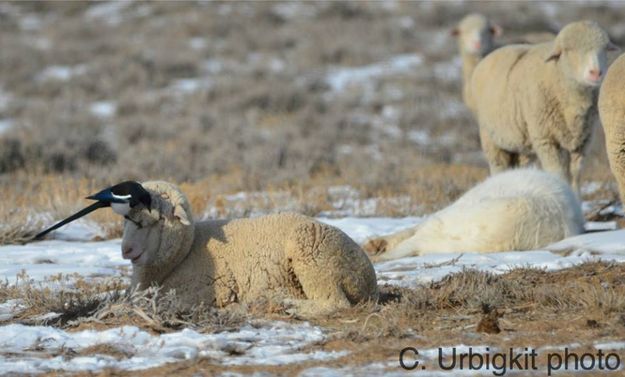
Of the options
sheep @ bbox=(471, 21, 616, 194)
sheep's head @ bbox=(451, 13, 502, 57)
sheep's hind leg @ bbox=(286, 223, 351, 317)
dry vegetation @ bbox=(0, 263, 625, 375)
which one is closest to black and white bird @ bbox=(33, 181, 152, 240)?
dry vegetation @ bbox=(0, 263, 625, 375)

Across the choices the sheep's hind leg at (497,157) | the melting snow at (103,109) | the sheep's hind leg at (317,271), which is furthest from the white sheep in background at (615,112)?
the melting snow at (103,109)

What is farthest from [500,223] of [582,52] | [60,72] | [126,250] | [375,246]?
[60,72]

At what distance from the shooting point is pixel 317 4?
1346 inches

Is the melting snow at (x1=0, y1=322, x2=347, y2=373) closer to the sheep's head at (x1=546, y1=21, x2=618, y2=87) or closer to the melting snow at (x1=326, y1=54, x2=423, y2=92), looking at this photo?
the sheep's head at (x1=546, y1=21, x2=618, y2=87)

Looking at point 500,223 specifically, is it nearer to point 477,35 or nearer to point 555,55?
point 555,55

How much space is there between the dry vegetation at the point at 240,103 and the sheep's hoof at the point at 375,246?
179cm

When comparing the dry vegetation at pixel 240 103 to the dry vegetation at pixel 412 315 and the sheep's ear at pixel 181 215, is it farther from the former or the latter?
the dry vegetation at pixel 412 315

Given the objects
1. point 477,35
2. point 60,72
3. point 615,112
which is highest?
point 60,72

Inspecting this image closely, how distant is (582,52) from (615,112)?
4050 mm

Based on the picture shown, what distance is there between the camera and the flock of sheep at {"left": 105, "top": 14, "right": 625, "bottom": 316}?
20.9ft

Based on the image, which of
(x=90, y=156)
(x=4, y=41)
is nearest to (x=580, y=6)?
(x=4, y=41)

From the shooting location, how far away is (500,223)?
8891mm

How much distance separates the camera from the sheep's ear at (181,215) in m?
6.36

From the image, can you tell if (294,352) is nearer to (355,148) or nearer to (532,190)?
(532,190)
